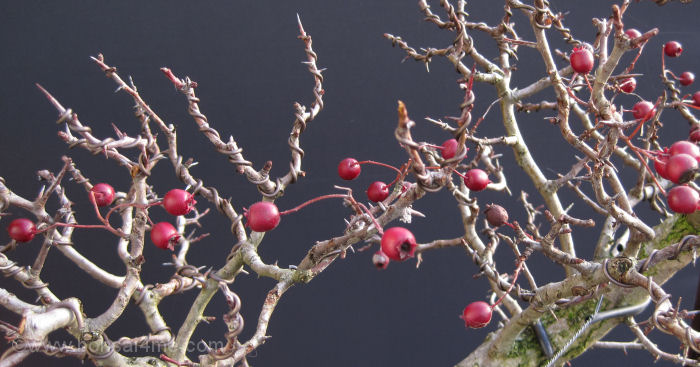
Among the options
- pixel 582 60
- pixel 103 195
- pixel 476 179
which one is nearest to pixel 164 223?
pixel 103 195

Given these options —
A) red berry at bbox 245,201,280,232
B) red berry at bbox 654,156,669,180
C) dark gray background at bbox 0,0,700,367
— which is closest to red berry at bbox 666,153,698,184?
red berry at bbox 654,156,669,180

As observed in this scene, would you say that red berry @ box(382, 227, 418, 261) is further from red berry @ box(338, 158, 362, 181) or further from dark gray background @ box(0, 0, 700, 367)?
dark gray background @ box(0, 0, 700, 367)

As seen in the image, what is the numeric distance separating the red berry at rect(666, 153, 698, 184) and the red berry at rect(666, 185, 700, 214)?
0.06m

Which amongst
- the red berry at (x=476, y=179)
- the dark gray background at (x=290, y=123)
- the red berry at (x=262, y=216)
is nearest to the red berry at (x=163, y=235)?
the red berry at (x=262, y=216)

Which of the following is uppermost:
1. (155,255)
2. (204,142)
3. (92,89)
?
(92,89)

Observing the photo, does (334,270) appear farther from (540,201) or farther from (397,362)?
(540,201)

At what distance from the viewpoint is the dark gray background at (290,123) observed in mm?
1527

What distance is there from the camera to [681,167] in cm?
54

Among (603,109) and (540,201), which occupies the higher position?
(540,201)

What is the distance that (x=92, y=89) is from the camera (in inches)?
60.3

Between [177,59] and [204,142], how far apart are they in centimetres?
28

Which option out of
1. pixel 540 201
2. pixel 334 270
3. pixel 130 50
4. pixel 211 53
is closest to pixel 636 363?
pixel 540 201

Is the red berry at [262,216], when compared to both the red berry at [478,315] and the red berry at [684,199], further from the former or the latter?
the red berry at [684,199]

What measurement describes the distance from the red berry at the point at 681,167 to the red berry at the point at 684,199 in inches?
2.2
